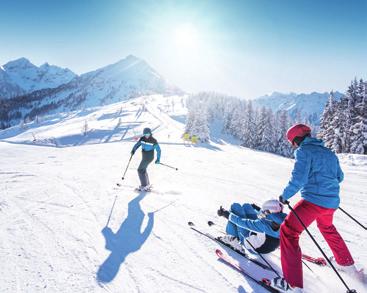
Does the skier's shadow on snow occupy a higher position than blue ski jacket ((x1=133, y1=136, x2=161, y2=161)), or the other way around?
blue ski jacket ((x1=133, y1=136, x2=161, y2=161))

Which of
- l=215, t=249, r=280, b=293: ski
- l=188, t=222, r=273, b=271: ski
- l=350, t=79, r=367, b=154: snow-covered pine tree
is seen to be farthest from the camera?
l=350, t=79, r=367, b=154: snow-covered pine tree

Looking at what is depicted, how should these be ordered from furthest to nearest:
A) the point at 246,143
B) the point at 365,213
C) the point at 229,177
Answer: the point at 246,143, the point at 229,177, the point at 365,213

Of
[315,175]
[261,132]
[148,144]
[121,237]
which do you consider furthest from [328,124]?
[121,237]

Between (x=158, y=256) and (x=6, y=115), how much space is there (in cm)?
22113

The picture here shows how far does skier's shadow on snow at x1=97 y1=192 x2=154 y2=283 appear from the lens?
3817 millimetres

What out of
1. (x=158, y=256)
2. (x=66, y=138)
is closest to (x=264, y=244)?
(x=158, y=256)

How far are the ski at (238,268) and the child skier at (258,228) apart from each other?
14.9 inches

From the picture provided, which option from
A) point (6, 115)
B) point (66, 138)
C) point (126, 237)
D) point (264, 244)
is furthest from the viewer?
point (6, 115)

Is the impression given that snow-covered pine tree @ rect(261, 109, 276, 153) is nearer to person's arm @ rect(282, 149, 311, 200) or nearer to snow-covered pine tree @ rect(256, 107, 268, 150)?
snow-covered pine tree @ rect(256, 107, 268, 150)

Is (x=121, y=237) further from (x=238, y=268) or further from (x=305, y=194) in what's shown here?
(x=305, y=194)

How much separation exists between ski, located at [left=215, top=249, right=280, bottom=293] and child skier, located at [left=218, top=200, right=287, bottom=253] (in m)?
0.38

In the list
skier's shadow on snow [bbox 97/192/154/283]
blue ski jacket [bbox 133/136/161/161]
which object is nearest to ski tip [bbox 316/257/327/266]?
skier's shadow on snow [bbox 97/192/154/283]

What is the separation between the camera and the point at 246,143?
72500mm

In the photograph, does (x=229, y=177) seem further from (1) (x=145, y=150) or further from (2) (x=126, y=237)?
(2) (x=126, y=237)
